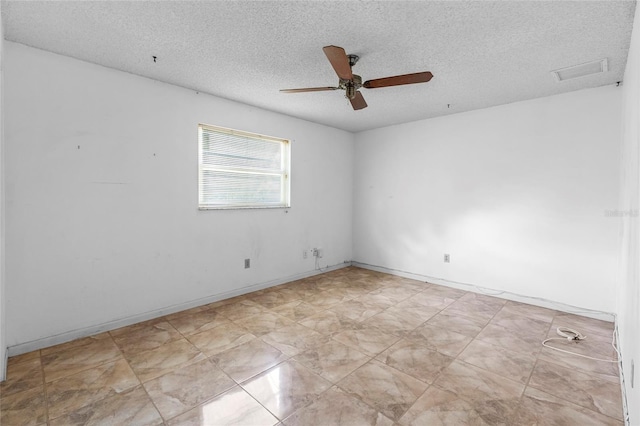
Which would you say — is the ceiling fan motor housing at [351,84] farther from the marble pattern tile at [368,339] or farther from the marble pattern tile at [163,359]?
the marble pattern tile at [163,359]

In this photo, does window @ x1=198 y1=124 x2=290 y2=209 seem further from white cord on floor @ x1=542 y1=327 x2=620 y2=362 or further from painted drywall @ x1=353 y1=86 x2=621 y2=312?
white cord on floor @ x1=542 y1=327 x2=620 y2=362

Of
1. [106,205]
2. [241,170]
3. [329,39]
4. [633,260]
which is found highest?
[329,39]

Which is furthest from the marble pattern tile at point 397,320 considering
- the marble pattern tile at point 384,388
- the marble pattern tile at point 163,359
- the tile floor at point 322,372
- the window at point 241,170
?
the window at point 241,170

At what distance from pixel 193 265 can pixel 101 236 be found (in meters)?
0.95

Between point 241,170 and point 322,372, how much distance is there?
2683mm

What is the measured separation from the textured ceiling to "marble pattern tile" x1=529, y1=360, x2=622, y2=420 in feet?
8.18

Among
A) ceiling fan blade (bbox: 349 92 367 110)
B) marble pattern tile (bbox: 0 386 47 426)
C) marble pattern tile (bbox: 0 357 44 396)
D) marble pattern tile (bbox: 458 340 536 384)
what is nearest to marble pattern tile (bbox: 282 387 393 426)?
marble pattern tile (bbox: 458 340 536 384)

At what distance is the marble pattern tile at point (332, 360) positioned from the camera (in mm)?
2146

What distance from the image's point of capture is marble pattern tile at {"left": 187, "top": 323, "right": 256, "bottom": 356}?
2483 mm

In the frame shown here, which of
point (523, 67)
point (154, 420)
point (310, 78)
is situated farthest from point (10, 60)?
point (523, 67)

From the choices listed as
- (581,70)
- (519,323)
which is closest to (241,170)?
(519,323)

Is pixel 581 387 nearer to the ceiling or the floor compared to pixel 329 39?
nearer to the floor

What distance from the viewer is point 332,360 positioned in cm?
231

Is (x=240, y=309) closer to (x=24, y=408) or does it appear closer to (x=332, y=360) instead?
(x=332, y=360)
